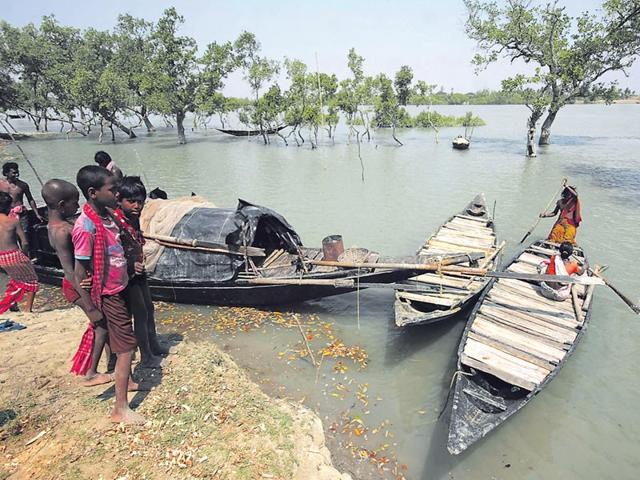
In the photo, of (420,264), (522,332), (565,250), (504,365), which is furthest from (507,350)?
(565,250)

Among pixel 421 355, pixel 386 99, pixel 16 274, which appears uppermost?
pixel 386 99

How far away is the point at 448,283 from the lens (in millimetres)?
6602

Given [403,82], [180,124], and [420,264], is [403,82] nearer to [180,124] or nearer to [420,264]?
[180,124]

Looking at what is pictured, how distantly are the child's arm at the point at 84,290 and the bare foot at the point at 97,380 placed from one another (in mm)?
1069

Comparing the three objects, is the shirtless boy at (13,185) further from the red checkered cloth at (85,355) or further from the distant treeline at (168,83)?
the distant treeline at (168,83)

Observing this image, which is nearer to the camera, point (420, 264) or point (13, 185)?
point (420, 264)

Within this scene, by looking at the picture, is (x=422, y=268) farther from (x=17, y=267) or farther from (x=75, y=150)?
(x=75, y=150)

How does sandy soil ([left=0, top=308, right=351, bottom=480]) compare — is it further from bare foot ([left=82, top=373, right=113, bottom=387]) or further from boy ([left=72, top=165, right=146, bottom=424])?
boy ([left=72, top=165, right=146, bottom=424])

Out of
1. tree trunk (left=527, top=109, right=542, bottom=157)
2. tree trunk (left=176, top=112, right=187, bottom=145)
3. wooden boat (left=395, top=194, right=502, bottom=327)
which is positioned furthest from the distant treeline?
wooden boat (left=395, top=194, right=502, bottom=327)

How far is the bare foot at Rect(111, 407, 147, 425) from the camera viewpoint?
3533 millimetres

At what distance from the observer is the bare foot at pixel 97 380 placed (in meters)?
4.11

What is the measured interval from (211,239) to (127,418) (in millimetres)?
3417

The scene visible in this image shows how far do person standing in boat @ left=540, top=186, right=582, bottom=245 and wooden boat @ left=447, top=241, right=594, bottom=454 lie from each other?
2107 millimetres

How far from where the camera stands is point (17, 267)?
5395mm
